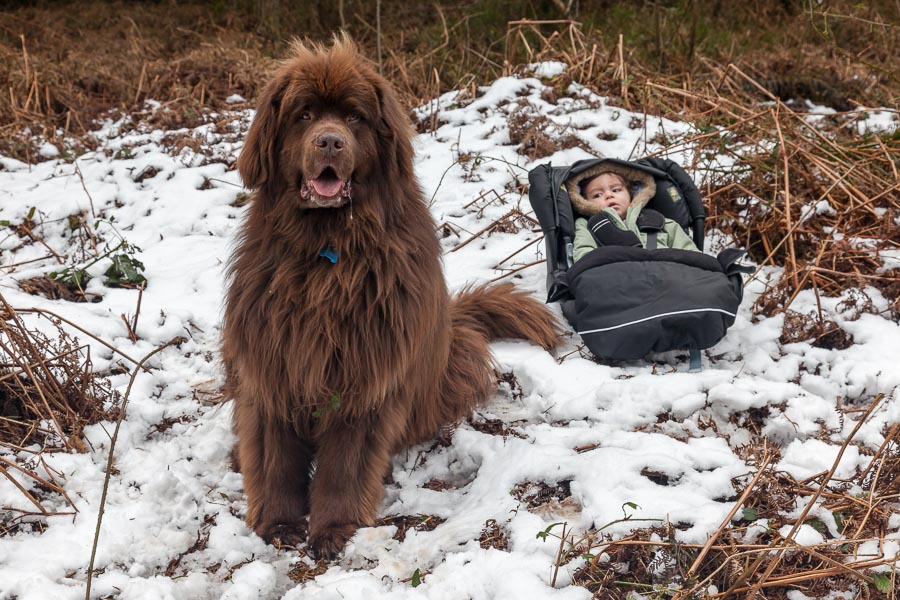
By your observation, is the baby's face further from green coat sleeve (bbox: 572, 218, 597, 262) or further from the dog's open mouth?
the dog's open mouth

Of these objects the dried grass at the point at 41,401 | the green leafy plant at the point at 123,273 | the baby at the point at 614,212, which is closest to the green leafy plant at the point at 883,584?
the baby at the point at 614,212

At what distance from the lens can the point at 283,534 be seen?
2.92 metres

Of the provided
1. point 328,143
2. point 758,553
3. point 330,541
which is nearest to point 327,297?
point 328,143

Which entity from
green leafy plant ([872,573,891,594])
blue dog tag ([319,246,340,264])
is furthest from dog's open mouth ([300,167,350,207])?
green leafy plant ([872,573,891,594])

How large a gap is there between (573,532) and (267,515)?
1220 mm

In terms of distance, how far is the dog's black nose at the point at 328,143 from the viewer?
106 inches

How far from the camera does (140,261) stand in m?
5.14

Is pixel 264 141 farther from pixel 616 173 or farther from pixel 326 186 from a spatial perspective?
pixel 616 173

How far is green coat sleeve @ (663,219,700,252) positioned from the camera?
453 centimetres

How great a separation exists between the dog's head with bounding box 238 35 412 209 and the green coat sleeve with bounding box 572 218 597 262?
5.66 feet

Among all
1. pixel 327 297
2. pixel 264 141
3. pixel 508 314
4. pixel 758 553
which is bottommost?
pixel 758 553

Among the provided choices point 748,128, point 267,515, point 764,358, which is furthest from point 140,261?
point 748,128

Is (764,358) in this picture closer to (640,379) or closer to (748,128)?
(640,379)

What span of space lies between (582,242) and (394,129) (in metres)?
1.88
